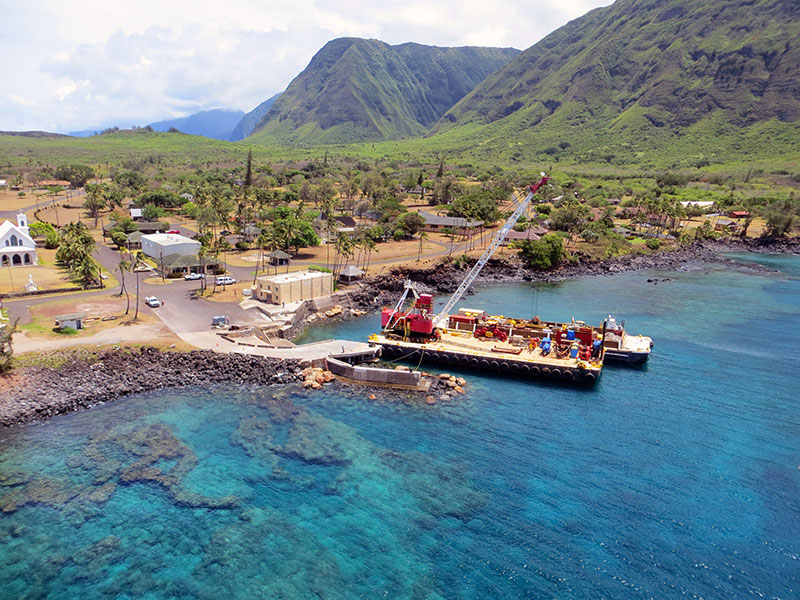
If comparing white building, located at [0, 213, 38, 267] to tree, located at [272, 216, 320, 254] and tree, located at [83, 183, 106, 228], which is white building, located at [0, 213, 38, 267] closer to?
tree, located at [272, 216, 320, 254]

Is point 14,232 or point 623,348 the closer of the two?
point 623,348

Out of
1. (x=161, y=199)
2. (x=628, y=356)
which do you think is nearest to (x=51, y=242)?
(x=161, y=199)

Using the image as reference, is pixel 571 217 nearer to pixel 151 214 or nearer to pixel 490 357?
pixel 490 357

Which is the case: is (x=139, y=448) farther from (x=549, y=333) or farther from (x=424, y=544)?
(x=549, y=333)

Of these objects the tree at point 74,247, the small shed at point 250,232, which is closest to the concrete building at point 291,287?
the tree at point 74,247

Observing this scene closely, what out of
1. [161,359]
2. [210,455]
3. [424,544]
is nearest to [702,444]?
[424,544]

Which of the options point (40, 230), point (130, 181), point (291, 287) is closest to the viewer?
point (291, 287)
